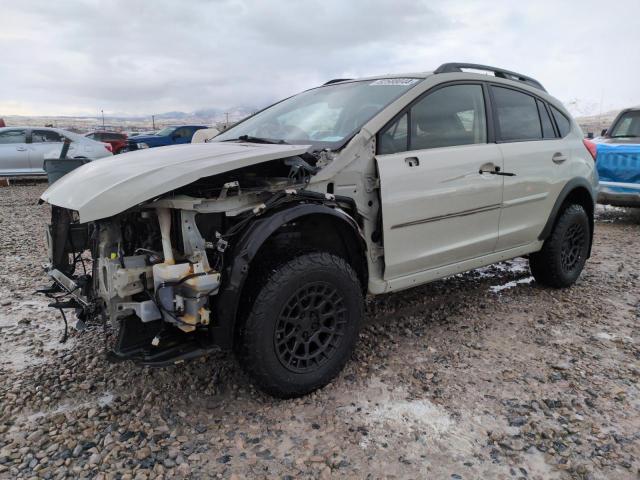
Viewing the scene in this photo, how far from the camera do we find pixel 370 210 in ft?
9.66

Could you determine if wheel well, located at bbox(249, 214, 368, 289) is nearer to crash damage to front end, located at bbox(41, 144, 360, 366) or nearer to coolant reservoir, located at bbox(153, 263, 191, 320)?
crash damage to front end, located at bbox(41, 144, 360, 366)

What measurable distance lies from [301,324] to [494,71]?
8.82ft

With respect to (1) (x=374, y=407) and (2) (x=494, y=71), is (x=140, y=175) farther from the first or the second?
(2) (x=494, y=71)

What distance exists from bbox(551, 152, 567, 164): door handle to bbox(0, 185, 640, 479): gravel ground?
1.25m

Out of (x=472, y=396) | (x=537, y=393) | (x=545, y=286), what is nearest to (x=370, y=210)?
(x=472, y=396)

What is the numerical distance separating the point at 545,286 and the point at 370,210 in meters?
2.47

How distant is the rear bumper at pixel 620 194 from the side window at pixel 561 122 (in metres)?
3.61

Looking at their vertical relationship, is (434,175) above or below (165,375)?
above

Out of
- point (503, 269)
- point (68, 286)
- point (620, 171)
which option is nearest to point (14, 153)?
point (68, 286)

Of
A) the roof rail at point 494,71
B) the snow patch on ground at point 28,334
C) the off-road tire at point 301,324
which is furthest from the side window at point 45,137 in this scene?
the off-road tire at point 301,324

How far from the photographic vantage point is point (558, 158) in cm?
412

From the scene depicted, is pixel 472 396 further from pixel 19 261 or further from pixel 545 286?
pixel 19 261

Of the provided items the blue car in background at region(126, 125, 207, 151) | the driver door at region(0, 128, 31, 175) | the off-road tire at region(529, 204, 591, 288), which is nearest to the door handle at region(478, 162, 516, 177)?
Result: the off-road tire at region(529, 204, 591, 288)

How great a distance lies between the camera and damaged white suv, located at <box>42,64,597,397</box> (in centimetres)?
232
